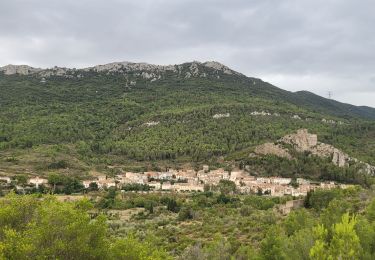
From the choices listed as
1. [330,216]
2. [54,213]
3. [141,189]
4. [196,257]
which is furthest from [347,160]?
[54,213]

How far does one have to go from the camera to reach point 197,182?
99312 mm

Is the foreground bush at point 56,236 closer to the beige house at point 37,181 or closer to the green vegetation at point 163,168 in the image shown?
the green vegetation at point 163,168

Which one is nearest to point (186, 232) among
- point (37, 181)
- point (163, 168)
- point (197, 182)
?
point (37, 181)

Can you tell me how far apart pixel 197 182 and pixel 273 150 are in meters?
23.8

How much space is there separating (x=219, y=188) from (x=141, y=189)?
16469 mm

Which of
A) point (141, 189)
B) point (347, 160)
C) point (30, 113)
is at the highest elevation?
point (30, 113)

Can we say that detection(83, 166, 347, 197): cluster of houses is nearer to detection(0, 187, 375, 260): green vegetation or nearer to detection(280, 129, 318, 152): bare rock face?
detection(280, 129, 318, 152): bare rock face

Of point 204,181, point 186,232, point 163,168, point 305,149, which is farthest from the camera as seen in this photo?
point 163,168

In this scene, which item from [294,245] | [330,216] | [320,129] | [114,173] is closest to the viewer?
[294,245]

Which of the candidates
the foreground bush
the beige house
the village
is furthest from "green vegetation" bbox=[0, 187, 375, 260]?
the beige house

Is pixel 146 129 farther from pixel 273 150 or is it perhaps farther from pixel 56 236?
→ pixel 56 236

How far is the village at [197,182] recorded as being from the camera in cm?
8781

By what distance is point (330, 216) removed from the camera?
32.8 metres

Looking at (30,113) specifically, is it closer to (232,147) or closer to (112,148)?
(112,148)
